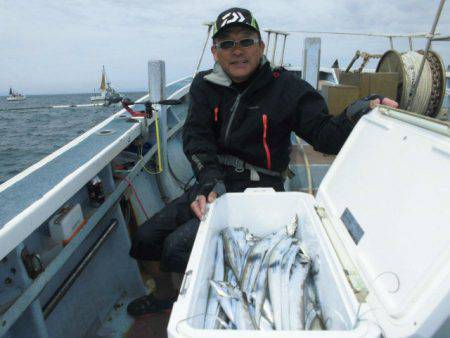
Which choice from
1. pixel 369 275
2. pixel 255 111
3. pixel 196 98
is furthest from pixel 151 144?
pixel 369 275

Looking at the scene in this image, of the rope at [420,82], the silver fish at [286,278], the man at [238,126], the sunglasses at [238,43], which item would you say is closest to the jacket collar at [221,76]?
the man at [238,126]

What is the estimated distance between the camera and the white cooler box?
1.08 m

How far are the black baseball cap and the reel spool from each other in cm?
259

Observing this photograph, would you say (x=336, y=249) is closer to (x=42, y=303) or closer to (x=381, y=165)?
(x=381, y=165)

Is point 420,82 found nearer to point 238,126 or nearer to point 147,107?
point 238,126

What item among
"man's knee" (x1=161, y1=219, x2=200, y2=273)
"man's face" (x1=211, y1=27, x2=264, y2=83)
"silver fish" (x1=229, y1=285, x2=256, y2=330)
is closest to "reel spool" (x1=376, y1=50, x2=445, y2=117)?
"man's face" (x1=211, y1=27, x2=264, y2=83)

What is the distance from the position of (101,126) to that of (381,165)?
2.81m

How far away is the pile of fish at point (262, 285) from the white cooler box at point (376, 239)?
6 centimetres

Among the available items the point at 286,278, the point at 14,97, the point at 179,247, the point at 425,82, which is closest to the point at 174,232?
the point at 179,247

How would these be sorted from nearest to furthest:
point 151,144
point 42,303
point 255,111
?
point 42,303
point 255,111
point 151,144

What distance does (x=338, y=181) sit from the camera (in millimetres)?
2016

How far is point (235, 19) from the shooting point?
2504 mm

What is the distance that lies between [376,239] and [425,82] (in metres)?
4.05

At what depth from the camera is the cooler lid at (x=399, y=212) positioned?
3.55ft
